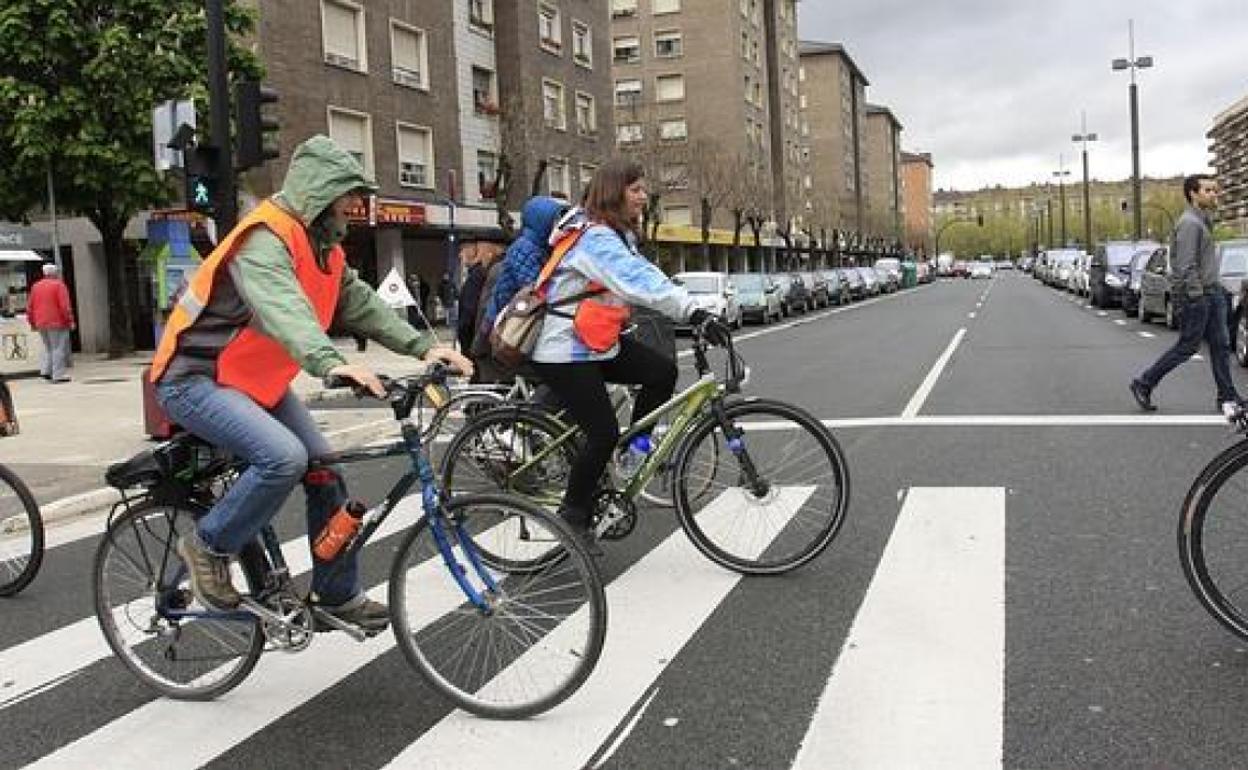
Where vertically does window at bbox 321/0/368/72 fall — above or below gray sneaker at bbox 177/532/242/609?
above

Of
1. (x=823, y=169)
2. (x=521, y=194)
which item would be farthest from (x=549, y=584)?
(x=823, y=169)

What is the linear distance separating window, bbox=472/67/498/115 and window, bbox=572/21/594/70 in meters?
6.00

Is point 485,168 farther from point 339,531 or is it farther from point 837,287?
point 339,531

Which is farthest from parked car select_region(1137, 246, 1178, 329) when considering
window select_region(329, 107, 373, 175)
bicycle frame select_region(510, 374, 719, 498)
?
window select_region(329, 107, 373, 175)

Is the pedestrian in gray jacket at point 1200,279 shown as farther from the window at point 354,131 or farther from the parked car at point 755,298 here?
the window at point 354,131

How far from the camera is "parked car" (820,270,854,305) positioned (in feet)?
158

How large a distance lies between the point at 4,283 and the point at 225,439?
2783 cm

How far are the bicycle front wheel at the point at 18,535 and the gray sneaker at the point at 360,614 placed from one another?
8.09 ft

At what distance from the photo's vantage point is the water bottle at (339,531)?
4.01 meters

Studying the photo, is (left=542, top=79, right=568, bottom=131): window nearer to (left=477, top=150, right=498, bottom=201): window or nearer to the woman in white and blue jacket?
(left=477, top=150, right=498, bottom=201): window

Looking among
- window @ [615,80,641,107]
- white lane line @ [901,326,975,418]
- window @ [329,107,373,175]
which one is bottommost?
white lane line @ [901,326,975,418]

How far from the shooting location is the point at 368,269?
33125 millimetres

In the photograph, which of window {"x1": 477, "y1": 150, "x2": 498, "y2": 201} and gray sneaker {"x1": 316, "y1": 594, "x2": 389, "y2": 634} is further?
window {"x1": 477, "y1": 150, "x2": 498, "y2": 201}

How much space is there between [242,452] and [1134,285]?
25.6 metres
